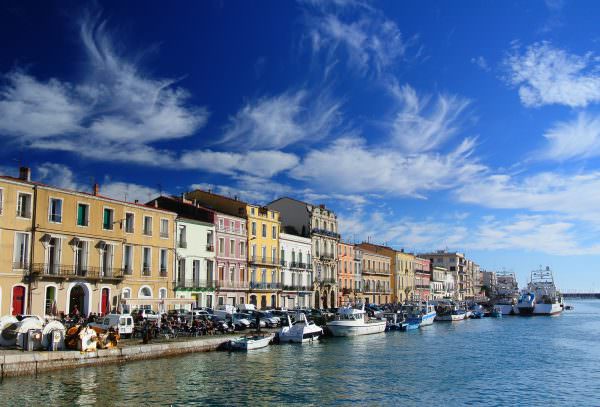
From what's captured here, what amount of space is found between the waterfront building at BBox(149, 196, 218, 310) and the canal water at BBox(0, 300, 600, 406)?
15.0 m

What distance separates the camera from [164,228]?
55469 mm

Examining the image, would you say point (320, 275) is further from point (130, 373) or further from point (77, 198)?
point (130, 373)

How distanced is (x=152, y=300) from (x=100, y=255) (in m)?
8.17

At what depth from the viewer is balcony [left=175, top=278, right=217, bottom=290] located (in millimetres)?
57188

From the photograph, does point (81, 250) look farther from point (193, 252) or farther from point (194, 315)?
point (193, 252)

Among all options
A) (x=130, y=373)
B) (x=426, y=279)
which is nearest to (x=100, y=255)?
(x=130, y=373)

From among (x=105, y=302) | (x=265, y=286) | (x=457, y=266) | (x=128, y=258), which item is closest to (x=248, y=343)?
(x=105, y=302)

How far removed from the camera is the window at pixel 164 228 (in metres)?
55.1

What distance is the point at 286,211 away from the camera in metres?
85.1

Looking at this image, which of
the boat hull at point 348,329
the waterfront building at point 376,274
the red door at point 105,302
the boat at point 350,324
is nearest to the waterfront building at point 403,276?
the waterfront building at point 376,274

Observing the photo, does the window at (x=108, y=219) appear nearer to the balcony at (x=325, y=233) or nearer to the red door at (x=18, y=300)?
the red door at (x=18, y=300)

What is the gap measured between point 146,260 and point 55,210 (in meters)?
10.7

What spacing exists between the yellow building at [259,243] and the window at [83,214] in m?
19.6

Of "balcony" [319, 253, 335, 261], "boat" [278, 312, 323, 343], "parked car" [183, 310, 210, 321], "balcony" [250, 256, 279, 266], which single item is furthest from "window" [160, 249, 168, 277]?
"balcony" [319, 253, 335, 261]
